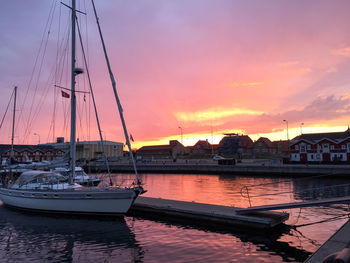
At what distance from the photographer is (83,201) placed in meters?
19.4

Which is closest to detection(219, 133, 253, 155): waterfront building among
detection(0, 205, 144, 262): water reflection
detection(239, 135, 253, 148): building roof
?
detection(239, 135, 253, 148): building roof

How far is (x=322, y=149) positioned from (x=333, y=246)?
57.5 meters

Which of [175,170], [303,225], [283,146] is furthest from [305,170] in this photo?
[283,146]

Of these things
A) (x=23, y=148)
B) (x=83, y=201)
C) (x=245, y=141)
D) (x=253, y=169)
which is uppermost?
(x=245, y=141)

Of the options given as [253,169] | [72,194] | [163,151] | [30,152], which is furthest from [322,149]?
[30,152]

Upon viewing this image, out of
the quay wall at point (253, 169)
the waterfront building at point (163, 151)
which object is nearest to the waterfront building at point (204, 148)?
the waterfront building at point (163, 151)

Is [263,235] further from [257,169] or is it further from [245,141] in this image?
[245,141]

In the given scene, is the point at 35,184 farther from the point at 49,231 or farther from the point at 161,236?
the point at 161,236

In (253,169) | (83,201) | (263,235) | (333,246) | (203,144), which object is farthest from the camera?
(203,144)

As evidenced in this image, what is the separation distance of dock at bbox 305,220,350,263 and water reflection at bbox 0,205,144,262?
7565 mm

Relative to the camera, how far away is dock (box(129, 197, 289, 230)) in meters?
15.7

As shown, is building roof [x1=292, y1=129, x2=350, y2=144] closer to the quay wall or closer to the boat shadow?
the quay wall

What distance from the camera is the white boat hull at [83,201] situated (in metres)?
18.8

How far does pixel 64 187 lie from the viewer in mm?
21938
